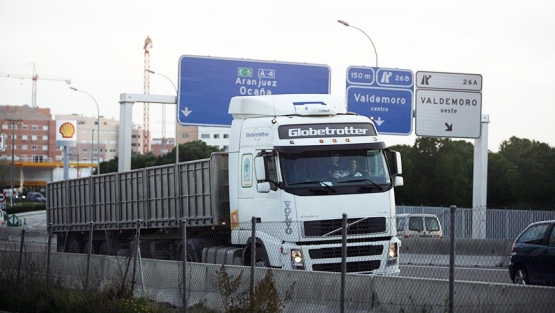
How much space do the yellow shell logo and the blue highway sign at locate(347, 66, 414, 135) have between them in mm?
110827

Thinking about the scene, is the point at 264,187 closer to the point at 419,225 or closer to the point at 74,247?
the point at 74,247

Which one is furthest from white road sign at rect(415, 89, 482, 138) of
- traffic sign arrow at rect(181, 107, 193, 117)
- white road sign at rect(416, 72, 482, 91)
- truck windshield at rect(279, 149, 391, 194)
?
truck windshield at rect(279, 149, 391, 194)

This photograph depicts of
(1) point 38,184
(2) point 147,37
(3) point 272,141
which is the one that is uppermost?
(2) point 147,37

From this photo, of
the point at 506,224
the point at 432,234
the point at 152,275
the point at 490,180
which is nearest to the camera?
the point at 152,275

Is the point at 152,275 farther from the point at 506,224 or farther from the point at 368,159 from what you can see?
the point at 506,224

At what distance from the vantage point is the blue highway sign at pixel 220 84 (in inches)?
1101

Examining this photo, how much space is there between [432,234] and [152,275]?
17.9 m

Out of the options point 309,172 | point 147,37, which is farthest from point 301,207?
point 147,37

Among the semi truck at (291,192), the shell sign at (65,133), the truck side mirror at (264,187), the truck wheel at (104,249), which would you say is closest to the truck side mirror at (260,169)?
the semi truck at (291,192)

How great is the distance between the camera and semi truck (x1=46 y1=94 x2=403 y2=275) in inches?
594

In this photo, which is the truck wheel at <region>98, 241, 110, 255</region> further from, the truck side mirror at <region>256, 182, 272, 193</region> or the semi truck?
the truck side mirror at <region>256, 182, 272, 193</region>

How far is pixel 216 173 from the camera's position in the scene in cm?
1833

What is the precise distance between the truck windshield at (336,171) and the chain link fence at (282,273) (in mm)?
646

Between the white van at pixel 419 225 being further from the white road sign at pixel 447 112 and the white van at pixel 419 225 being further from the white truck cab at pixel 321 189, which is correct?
the white truck cab at pixel 321 189
